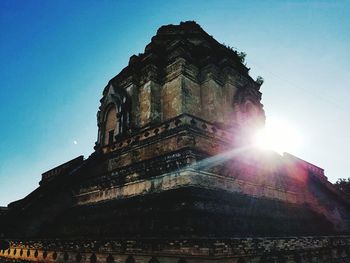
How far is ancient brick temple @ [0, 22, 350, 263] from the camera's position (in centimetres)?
703

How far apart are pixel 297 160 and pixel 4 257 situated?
14403mm

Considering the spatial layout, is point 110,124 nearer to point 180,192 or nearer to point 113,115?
point 113,115

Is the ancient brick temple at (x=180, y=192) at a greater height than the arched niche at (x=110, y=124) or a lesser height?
lesser

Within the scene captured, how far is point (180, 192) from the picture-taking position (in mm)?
7445

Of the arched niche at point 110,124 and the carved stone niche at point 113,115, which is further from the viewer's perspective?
the arched niche at point 110,124

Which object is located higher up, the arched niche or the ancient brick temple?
the arched niche

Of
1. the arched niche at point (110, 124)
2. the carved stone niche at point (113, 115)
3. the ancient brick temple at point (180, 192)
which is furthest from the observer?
the arched niche at point (110, 124)

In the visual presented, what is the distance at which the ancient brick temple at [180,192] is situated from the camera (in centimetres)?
703

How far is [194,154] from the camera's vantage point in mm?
8281

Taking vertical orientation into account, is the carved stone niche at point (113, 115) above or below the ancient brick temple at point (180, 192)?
above

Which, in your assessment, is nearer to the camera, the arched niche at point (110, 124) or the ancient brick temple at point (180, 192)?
the ancient brick temple at point (180, 192)

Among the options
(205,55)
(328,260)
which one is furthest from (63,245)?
(205,55)

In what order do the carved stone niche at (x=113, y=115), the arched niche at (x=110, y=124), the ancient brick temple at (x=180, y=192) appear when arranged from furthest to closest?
the arched niche at (x=110, y=124) < the carved stone niche at (x=113, y=115) < the ancient brick temple at (x=180, y=192)

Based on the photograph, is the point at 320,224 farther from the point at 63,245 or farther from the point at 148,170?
the point at 63,245
